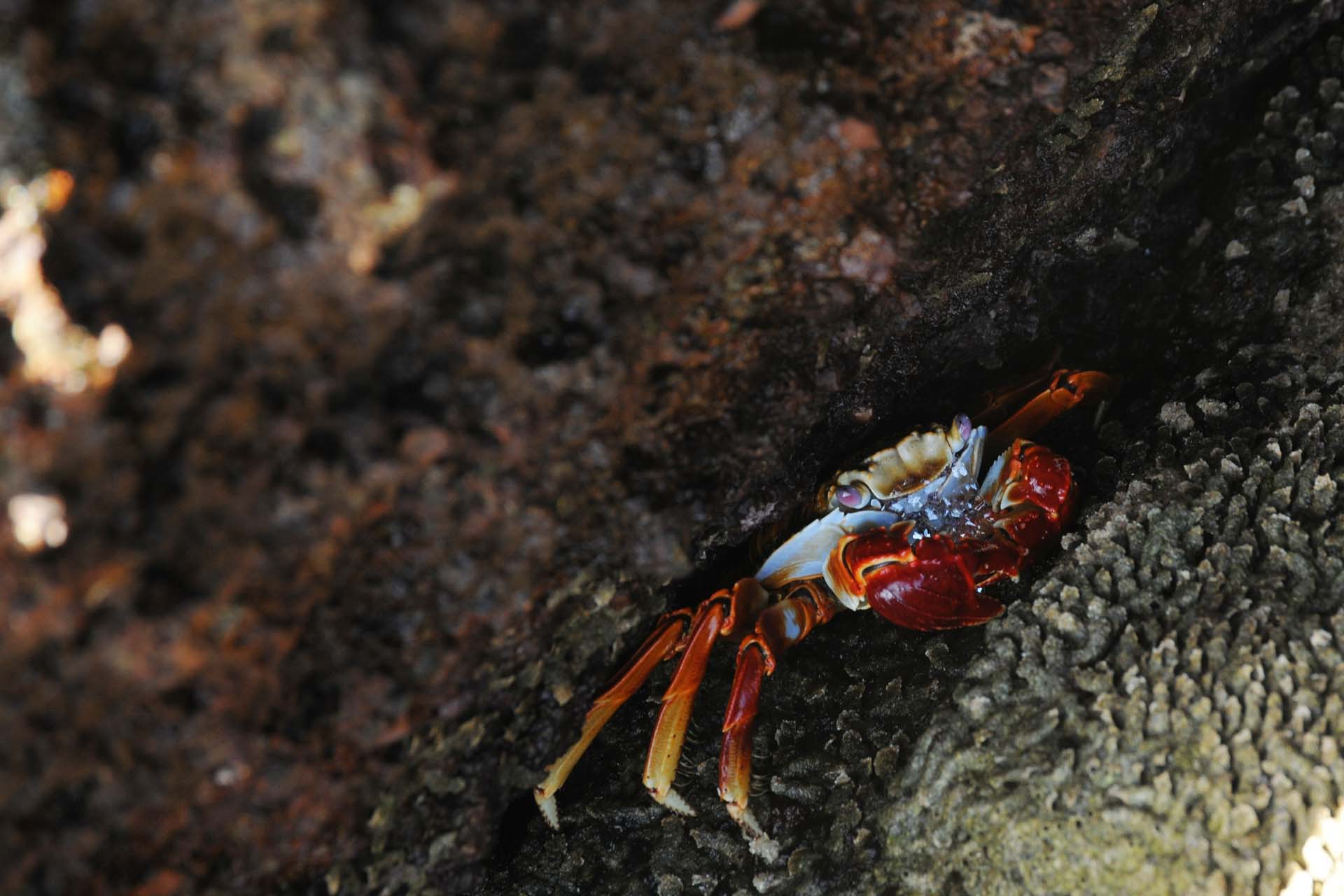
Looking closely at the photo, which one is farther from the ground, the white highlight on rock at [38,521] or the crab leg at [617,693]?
the white highlight on rock at [38,521]

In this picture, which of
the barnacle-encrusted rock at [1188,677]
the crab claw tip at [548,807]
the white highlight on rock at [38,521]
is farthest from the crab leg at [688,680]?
the white highlight on rock at [38,521]

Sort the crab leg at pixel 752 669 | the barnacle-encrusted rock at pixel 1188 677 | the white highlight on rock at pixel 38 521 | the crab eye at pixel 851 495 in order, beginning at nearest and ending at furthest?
the white highlight on rock at pixel 38 521 < the barnacle-encrusted rock at pixel 1188 677 < the crab leg at pixel 752 669 < the crab eye at pixel 851 495

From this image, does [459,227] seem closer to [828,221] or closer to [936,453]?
[828,221]

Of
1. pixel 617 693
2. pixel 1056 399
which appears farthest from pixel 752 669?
pixel 1056 399

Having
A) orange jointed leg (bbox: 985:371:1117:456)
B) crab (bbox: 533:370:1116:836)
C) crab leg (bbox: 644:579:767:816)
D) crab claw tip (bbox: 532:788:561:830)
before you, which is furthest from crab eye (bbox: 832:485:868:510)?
crab claw tip (bbox: 532:788:561:830)

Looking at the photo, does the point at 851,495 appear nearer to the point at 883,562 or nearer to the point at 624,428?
the point at 883,562

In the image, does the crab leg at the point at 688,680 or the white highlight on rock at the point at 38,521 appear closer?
the white highlight on rock at the point at 38,521

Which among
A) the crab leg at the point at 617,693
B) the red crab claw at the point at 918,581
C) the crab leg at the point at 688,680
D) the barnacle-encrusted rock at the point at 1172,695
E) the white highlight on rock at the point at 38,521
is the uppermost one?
the white highlight on rock at the point at 38,521

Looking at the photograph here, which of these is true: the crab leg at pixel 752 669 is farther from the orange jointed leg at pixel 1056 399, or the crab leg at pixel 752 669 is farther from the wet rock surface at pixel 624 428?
the orange jointed leg at pixel 1056 399

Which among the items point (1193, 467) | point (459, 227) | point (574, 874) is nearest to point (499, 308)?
point (459, 227)

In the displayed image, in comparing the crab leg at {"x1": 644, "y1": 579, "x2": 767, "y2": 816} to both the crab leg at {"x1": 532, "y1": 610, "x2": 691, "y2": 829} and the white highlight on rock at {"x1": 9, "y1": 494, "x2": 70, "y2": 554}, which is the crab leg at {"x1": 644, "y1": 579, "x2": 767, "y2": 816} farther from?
the white highlight on rock at {"x1": 9, "y1": 494, "x2": 70, "y2": 554}
